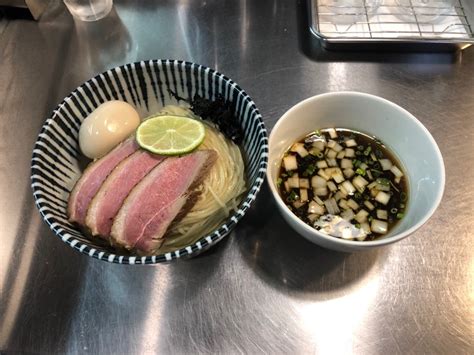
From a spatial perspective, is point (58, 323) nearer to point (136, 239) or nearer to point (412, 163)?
point (136, 239)

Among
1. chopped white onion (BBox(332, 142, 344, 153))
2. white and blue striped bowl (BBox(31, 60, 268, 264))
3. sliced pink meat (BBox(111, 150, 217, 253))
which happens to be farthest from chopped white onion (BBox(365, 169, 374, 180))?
sliced pink meat (BBox(111, 150, 217, 253))

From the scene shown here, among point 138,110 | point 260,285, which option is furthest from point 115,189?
point 260,285

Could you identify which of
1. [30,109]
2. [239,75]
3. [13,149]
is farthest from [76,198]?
[239,75]

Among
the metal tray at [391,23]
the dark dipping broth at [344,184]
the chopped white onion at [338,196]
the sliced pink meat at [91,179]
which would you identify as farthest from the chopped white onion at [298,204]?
the metal tray at [391,23]

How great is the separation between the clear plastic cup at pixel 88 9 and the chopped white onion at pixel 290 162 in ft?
3.92


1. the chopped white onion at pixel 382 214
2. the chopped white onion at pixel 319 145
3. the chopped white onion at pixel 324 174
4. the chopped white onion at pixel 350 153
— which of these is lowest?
the chopped white onion at pixel 382 214

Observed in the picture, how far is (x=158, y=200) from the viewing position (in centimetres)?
113

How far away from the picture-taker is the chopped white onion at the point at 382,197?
1.25 meters

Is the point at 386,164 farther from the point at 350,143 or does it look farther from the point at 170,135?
the point at 170,135

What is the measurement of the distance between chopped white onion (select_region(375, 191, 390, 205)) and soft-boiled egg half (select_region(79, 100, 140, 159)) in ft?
2.52

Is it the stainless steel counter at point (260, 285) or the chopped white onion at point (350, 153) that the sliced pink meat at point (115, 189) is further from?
the chopped white onion at point (350, 153)

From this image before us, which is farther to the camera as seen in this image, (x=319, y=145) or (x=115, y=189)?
(x=319, y=145)

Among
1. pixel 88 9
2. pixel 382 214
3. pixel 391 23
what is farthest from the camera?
pixel 88 9

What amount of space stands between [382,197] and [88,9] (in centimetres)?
150
